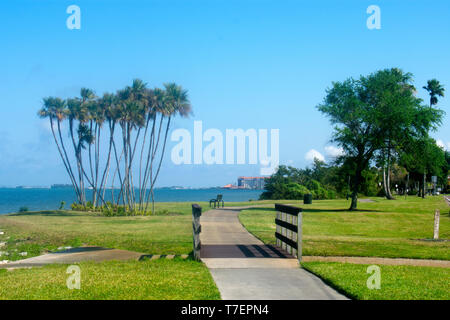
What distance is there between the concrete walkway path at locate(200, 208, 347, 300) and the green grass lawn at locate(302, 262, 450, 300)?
0.35 meters

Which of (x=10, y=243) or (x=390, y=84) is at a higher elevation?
(x=390, y=84)

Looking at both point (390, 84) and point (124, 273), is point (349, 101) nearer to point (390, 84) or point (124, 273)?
point (390, 84)

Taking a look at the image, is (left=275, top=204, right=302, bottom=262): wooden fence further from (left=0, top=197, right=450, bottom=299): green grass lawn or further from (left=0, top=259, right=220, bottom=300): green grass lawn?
(left=0, top=259, right=220, bottom=300): green grass lawn

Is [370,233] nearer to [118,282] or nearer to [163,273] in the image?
[163,273]

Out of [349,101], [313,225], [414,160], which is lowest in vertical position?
[313,225]

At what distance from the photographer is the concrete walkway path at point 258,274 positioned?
844 centimetres

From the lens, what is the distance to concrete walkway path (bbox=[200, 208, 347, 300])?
8.44 m

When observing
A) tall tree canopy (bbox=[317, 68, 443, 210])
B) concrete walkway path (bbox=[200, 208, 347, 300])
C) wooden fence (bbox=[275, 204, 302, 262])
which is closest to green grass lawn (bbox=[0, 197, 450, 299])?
concrete walkway path (bbox=[200, 208, 347, 300])

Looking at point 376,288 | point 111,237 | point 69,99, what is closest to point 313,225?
point 111,237

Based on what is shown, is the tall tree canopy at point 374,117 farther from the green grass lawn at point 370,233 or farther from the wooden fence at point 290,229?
the wooden fence at point 290,229

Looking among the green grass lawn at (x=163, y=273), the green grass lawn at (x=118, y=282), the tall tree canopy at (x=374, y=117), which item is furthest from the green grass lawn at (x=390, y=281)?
the tall tree canopy at (x=374, y=117)
